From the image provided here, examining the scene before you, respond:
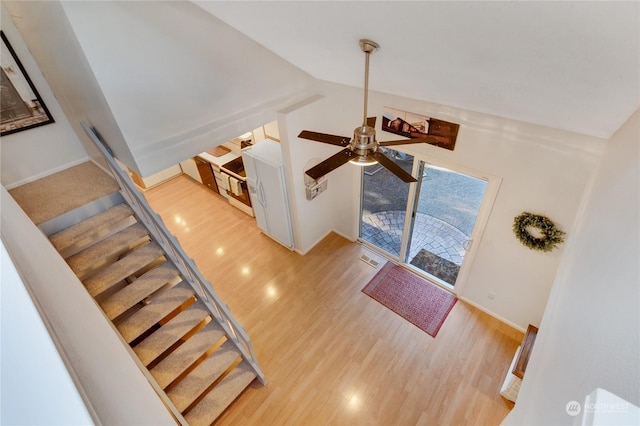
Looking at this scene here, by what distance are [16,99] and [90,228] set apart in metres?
1.53

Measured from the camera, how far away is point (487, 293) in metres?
3.77

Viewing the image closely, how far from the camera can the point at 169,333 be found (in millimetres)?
2771

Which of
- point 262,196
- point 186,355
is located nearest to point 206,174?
point 262,196

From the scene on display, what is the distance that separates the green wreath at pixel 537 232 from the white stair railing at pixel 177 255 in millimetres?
2925

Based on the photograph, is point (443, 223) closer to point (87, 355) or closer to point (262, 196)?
point (262, 196)

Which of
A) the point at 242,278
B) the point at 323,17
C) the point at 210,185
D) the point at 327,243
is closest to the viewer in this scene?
the point at 323,17

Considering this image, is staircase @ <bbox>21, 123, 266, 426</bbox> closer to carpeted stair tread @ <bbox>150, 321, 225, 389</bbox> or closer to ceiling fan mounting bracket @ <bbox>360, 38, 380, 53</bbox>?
carpeted stair tread @ <bbox>150, 321, 225, 389</bbox>

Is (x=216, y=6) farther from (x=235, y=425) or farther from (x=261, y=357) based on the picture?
(x=235, y=425)

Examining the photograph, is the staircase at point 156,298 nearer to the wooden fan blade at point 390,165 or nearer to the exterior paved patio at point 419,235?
the wooden fan blade at point 390,165

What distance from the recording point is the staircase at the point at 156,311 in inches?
103

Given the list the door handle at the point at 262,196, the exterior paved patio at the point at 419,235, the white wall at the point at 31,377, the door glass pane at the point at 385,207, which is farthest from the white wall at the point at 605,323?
the door handle at the point at 262,196

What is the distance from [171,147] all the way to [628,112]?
339cm

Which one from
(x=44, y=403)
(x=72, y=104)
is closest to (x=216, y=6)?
(x=72, y=104)

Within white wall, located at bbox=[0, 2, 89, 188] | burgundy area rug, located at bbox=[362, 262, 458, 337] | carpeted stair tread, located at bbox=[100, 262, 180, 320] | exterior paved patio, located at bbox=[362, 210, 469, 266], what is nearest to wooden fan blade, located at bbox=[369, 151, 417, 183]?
carpeted stair tread, located at bbox=[100, 262, 180, 320]
